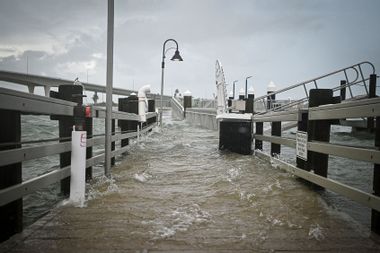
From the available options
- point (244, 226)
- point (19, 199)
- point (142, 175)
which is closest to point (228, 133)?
point (142, 175)

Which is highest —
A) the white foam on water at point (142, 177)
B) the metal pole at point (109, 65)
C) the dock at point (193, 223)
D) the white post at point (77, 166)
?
the metal pole at point (109, 65)

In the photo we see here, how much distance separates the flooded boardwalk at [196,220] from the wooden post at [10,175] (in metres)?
0.12

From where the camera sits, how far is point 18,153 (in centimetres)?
318

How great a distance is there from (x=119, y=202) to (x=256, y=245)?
1.99m

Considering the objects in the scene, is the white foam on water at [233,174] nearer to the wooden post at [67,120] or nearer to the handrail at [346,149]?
the handrail at [346,149]

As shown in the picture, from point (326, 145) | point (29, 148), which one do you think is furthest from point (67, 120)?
point (326, 145)

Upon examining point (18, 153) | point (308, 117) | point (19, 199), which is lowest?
point (19, 199)

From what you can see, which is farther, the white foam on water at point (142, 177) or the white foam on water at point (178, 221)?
the white foam on water at point (142, 177)

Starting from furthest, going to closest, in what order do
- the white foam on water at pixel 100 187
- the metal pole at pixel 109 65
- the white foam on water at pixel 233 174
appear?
the white foam on water at pixel 233 174, the metal pole at pixel 109 65, the white foam on water at pixel 100 187

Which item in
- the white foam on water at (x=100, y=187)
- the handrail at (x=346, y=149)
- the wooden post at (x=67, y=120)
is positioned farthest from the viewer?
the wooden post at (x=67, y=120)

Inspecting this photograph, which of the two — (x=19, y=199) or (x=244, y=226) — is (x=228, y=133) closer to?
(x=244, y=226)

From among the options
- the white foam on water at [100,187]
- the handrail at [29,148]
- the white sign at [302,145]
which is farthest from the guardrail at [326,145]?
the handrail at [29,148]

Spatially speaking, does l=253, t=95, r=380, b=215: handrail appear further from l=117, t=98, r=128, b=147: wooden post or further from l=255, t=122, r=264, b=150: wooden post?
l=117, t=98, r=128, b=147: wooden post

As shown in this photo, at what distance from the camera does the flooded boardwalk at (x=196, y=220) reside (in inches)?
120
